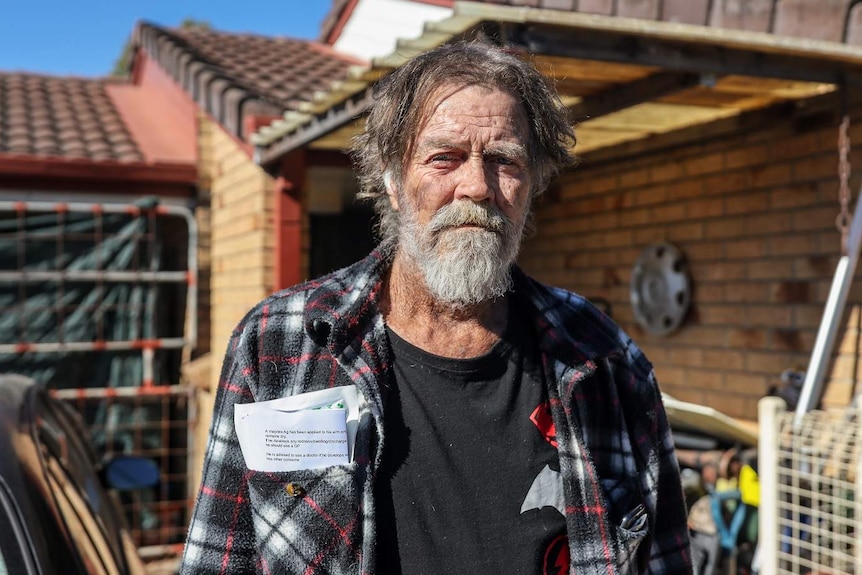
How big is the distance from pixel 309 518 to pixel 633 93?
2.68m

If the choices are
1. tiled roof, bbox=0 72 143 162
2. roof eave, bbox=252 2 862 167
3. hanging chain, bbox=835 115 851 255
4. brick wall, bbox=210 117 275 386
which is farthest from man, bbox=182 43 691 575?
tiled roof, bbox=0 72 143 162

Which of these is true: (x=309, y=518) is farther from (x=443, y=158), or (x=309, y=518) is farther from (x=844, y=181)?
(x=844, y=181)

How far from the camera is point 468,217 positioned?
5.73ft

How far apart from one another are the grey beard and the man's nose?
0.06 ft

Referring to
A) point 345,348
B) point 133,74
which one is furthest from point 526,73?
point 133,74

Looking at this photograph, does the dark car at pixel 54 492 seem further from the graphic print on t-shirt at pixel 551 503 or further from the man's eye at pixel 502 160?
the man's eye at pixel 502 160

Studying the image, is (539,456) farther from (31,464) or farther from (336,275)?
(31,464)

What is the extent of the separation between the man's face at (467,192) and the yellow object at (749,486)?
220cm

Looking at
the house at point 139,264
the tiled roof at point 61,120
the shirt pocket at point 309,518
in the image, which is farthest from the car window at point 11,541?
the tiled roof at point 61,120

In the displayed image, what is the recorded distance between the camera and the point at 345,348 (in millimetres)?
1673

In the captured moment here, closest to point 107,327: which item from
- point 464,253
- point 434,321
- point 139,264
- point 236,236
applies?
point 139,264

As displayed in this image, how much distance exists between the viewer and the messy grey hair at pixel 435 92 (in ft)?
6.00

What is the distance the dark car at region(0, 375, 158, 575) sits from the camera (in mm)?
1865

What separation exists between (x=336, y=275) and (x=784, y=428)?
2.10 m
